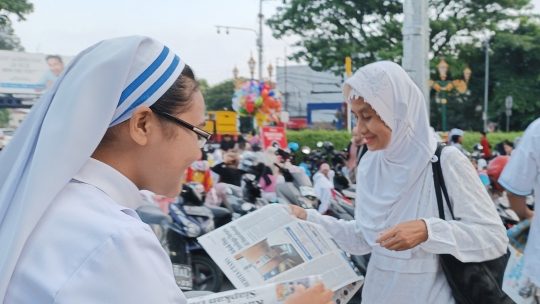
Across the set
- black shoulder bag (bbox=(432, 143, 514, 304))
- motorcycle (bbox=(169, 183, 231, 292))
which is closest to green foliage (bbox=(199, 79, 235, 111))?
motorcycle (bbox=(169, 183, 231, 292))

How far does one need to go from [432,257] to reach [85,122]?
5.20 ft

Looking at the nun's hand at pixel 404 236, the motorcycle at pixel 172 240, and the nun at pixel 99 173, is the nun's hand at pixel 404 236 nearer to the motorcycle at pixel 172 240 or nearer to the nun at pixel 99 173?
the nun at pixel 99 173

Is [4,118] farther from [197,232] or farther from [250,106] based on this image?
[197,232]

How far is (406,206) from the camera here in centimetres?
224

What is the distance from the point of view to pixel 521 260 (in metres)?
2.60

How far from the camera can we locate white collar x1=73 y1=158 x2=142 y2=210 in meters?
1.05

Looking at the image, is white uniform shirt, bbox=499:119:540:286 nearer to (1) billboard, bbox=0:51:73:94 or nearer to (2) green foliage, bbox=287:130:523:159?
(1) billboard, bbox=0:51:73:94

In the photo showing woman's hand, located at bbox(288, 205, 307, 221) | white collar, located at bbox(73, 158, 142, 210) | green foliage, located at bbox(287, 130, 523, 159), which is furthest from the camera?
green foliage, located at bbox(287, 130, 523, 159)

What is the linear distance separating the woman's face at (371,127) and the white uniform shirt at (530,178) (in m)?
0.78

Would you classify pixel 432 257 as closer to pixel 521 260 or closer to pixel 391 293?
pixel 391 293

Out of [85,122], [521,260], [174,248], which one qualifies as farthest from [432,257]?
[174,248]

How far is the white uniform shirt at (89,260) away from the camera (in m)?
0.87

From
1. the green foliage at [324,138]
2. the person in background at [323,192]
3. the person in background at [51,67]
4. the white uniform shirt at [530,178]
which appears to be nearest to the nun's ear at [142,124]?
the white uniform shirt at [530,178]

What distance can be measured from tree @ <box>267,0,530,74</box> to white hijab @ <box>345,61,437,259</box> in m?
21.2
